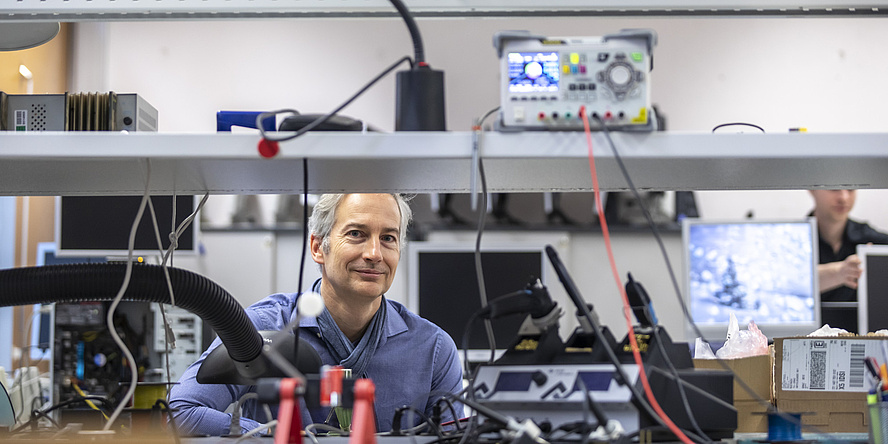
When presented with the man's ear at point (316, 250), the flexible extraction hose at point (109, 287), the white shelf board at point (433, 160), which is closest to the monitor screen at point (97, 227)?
the man's ear at point (316, 250)

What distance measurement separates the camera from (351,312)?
1762mm

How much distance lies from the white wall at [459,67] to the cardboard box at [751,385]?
10.6 feet

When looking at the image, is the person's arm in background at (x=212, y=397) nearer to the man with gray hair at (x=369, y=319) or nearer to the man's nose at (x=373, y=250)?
the man with gray hair at (x=369, y=319)

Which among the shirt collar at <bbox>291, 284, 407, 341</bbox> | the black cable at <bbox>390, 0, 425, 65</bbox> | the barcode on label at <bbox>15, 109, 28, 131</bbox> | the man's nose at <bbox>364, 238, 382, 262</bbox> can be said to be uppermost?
the black cable at <bbox>390, 0, 425, 65</bbox>

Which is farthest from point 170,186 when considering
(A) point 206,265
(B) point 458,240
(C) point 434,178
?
(A) point 206,265

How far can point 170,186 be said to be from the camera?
1152mm

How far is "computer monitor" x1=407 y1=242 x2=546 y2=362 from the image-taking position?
9.95ft

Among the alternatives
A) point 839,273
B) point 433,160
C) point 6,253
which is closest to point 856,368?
point 433,160

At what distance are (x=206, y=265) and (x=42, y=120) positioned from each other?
265cm

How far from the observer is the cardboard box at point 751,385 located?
109cm

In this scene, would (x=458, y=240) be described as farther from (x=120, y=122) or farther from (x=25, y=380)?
(x=120, y=122)

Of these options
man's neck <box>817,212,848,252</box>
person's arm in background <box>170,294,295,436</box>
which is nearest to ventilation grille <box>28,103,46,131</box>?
person's arm in background <box>170,294,295,436</box>

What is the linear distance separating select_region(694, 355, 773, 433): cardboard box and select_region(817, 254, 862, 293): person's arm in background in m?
2.22

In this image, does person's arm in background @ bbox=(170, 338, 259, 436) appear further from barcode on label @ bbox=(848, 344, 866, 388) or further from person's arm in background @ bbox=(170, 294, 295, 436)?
barcode on label @ bbox=(848, 344, 866, 388)
